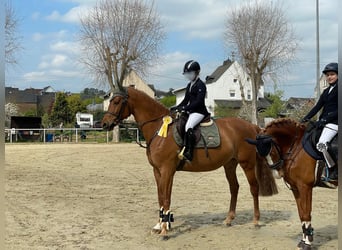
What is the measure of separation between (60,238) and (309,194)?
349cm

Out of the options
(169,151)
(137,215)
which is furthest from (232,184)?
(137,215)

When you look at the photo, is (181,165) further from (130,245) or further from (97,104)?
(97,104)

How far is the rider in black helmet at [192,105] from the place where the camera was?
613 cm

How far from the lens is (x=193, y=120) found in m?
6.18

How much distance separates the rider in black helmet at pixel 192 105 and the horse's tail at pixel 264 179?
1.30 meters

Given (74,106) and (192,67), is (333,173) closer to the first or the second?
(192,67)

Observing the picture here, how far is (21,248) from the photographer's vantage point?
17.5 ft

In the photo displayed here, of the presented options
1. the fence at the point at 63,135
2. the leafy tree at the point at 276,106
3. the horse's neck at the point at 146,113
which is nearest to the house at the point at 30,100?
the fence at the point at 63,135

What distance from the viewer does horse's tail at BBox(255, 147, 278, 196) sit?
6.69m

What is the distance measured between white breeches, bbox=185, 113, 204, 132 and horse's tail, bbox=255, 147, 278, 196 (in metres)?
1.30

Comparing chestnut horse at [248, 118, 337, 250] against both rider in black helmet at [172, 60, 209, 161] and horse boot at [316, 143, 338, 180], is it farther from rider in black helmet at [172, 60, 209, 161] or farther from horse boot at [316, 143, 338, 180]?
rider in black helmet at [172, 60, 209, 161]

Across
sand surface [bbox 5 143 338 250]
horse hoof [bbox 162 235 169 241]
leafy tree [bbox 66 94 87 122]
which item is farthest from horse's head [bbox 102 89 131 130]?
leafy tree [bbox 66 94 87 122]

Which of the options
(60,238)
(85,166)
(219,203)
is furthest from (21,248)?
(85,166)

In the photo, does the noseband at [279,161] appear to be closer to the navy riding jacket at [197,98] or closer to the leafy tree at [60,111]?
the navy riding jacket at [197,98]
